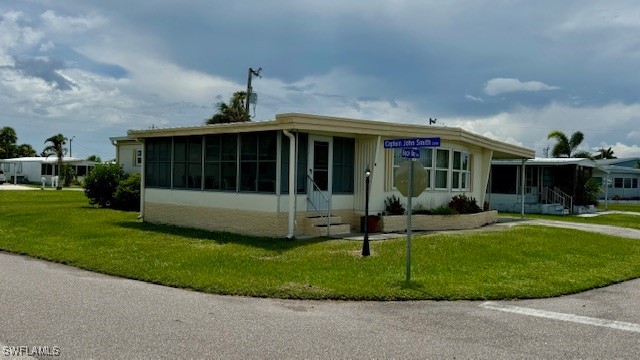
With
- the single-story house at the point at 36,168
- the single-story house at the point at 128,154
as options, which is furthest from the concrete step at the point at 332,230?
the single-story house at the point at 36,168

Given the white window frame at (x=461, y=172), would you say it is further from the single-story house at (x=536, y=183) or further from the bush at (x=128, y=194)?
the bush at (x=128, y=194)

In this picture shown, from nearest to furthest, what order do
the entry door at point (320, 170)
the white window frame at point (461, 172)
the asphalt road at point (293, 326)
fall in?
the asphalt road at point (293, 326) < the entry door at point (320, 170) < the white window frame at point (461, 172)

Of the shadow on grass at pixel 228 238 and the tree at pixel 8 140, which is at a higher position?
the tree at pixel 8 140

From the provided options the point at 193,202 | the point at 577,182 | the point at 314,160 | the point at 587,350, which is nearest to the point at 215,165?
the point at 193,202

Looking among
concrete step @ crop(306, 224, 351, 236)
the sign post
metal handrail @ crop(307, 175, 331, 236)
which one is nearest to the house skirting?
concrete step @ crop(306, 224, 351, 236)

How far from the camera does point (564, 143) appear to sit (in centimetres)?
4669

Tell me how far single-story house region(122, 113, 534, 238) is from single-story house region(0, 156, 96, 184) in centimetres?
4201

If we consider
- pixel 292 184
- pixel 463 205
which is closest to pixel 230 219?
pixel 292 184

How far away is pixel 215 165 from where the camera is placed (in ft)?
51.9

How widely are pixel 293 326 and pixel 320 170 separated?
9247 millimetres

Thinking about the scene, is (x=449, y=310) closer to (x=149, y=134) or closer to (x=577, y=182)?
(x=149, y=134)

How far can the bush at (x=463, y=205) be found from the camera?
715 inches

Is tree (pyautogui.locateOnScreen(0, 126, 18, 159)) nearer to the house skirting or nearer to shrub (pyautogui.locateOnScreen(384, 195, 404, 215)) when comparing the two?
the house skirting

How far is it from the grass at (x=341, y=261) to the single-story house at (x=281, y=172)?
0.94 m
